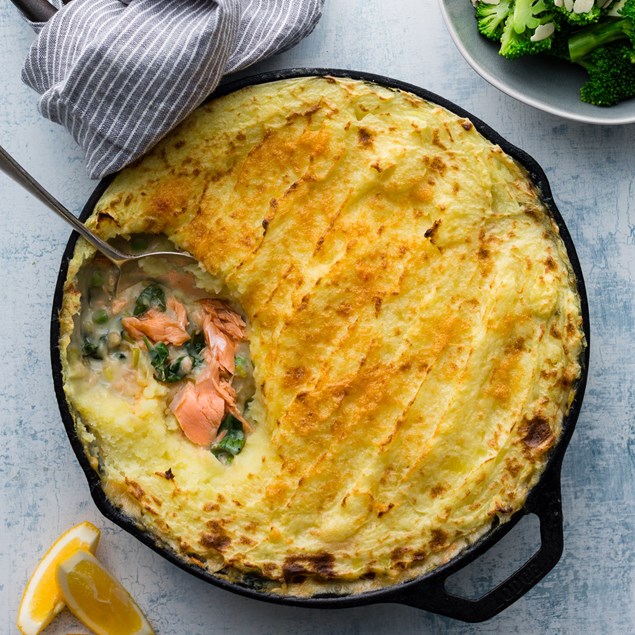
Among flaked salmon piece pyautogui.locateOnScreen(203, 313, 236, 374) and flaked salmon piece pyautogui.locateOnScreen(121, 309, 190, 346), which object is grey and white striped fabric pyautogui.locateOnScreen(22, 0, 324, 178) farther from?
flaked salmon piece pyautogui.locateOnScreen(203, 313, 236, 374)

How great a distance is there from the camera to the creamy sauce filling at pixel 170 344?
3156 millimetres

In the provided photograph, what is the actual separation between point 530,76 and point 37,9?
2038 mm

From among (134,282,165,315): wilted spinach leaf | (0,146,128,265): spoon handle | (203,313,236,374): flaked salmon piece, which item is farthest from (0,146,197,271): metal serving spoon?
(203,313,236,374): flaked salmon piece

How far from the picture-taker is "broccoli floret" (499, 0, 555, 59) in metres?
3.06

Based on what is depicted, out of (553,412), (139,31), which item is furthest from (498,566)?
(139,31)

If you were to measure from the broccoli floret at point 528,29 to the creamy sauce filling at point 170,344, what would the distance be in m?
1.52

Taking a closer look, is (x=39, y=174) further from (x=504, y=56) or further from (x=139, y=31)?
(x=504, y=56)

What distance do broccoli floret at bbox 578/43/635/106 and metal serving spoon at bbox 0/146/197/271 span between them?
1779 mm

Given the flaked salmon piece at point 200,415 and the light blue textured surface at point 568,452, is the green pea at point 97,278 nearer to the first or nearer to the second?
the light blue textured surface at point 568,452

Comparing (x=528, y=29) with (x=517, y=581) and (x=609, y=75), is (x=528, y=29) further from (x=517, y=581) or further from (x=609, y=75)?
(x=517, y=581)

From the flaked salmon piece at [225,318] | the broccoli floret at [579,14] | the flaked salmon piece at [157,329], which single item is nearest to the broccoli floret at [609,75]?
the broccoli floret at [579,14]

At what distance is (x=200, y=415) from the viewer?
10.3ft

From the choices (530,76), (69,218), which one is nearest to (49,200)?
(69,218)

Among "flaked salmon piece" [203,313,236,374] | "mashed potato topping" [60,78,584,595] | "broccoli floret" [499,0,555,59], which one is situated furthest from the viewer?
"flaked salmon piece" [203,313,236,374]
